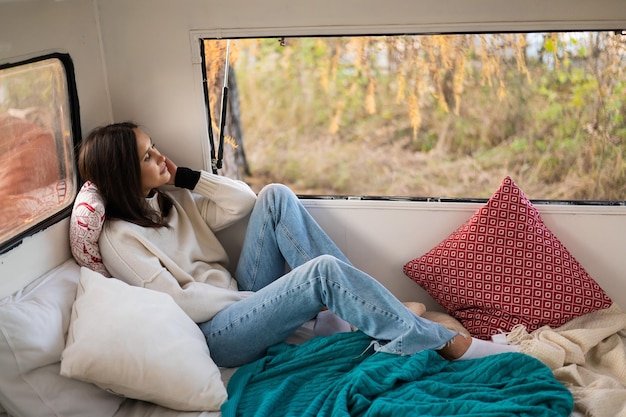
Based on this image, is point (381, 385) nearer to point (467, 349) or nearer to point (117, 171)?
point (467, 349)

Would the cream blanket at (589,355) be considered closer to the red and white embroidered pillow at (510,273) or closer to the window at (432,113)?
the red and white embroidered pillow at (510,273)

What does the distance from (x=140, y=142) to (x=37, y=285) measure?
0.61 metres

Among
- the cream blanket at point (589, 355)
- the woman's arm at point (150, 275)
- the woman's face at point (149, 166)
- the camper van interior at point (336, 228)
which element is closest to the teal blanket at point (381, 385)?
the camper van interior at point (336, 228)

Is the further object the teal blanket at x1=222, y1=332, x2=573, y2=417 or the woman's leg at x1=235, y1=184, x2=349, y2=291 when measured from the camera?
the woman's leg at x1=235, y1=184, x2=349, y2=291

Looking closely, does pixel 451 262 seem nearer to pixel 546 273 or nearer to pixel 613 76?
pixel 546 273

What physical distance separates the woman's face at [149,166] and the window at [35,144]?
0.92 feet

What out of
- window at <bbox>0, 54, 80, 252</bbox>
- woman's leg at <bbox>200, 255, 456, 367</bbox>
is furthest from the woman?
window at <bbox>0, 54, 80, 252</bbox>

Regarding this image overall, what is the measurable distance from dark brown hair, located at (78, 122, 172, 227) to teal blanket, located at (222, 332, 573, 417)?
691mm

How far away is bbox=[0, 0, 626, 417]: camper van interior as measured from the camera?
1863 millimetres

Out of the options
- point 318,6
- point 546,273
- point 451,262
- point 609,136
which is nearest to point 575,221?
point 546,273

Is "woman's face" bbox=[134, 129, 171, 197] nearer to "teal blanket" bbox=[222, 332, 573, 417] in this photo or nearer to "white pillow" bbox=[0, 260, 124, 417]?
"white pillow" bbox=[0, 260, 124, 417]

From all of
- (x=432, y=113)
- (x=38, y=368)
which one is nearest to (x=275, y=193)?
(x=38, y=368)

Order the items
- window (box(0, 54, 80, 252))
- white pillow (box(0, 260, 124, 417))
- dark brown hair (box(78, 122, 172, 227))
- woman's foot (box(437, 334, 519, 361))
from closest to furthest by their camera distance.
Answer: white pillow (box(0, 260, 124, 417)) → window (box(0, 54, 80, 252)) → woman's foot (box(437, 334, 519, 361)) → dark brown hair (box(78, 122, 172, 227))

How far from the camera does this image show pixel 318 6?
2428 mm
